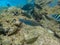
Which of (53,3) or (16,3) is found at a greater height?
(53,3)

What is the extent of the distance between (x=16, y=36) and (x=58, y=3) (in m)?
4.58

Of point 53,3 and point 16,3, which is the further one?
point 16,3

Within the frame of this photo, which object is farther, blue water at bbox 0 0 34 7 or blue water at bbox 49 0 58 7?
blue water at bbox 0 0 34 7

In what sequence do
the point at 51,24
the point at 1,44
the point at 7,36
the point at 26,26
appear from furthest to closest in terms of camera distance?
the point at 51,24, the point at 26,26, the point at 7,36, the point at 1,44

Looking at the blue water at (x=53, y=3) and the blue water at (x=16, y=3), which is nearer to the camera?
the blue water at (x=53, y=3)

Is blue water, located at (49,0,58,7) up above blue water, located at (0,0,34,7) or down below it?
above

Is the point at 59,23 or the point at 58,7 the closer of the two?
the point at 59,23

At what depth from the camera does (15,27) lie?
4375mm

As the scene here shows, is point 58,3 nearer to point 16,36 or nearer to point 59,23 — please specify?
point 59,23

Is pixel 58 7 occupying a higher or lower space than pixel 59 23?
higher

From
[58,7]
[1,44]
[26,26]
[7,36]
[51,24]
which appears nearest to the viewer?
[1,44]

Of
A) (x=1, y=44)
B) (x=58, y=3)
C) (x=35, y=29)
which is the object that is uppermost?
(x=58, y=3)

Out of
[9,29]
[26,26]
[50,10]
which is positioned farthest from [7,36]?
[50,10]

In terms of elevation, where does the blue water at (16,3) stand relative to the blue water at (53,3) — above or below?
below
